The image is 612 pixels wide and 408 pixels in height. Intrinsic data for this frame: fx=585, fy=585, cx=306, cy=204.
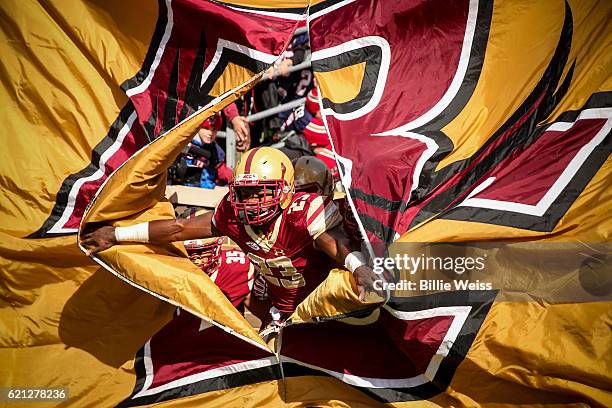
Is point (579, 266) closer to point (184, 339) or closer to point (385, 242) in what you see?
point (385, 242)

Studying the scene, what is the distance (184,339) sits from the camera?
417 cm

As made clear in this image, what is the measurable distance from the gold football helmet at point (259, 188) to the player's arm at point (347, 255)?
38cm

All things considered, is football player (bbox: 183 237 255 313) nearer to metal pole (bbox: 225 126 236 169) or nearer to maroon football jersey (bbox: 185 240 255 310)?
maroon football jersey (bbox: 185 240 255 310)

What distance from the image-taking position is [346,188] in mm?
3197

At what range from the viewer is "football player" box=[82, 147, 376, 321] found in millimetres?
3615

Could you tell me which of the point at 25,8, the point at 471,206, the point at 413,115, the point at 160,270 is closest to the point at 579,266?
the point at 471,206

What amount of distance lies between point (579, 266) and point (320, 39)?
206cm

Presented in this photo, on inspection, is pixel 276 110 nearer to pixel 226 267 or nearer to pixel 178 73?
pixel 226 267

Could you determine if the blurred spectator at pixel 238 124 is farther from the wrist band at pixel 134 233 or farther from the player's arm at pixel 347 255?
the player's arm at pixel 347 255

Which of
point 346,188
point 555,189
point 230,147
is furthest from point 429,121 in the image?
point 230,147

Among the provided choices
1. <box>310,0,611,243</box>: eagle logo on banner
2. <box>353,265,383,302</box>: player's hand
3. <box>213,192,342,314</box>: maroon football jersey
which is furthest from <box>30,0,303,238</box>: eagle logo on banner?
<box>353,265,383,302</box>: player's hand

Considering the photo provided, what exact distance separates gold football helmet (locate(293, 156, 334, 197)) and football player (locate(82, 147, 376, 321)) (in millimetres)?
929

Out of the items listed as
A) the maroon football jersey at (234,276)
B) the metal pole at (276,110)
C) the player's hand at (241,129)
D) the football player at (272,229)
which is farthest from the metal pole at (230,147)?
the football player at (272,229)

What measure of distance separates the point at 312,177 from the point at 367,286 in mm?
2088
